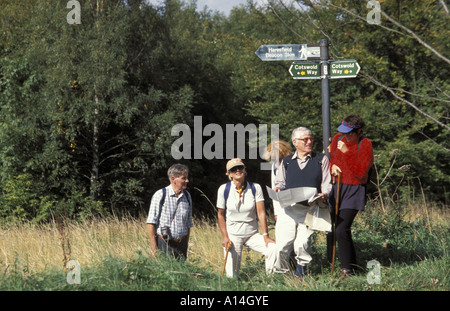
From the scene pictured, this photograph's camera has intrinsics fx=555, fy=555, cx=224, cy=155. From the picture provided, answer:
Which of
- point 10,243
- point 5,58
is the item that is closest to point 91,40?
point 5,58

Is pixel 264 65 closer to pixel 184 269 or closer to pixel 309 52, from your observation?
pixel 309 52

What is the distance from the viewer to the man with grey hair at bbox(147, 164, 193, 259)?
5641 millimetres

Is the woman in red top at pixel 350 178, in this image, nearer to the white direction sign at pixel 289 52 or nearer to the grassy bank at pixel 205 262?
the grassy bank at pixel 205 262

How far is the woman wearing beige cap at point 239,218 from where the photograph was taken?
→ 5.57m

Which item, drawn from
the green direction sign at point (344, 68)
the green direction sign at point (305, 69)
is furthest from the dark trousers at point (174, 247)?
the green direction sign at point (344, 68)

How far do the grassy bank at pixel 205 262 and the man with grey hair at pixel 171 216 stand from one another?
0.23 m

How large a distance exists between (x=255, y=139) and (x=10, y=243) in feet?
54.9

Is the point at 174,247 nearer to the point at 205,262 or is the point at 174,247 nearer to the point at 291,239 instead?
the point at 205,262

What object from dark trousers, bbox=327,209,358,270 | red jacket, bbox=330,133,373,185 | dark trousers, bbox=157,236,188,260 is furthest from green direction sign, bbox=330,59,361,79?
dark trousers, bbox=157,236,188,260

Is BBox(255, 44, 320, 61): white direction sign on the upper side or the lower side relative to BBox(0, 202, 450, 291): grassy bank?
upper

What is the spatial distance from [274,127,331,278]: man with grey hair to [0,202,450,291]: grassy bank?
0.25 metres

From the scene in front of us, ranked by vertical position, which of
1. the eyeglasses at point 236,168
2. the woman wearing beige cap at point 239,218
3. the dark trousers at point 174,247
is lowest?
the dark trousers at point 174,247

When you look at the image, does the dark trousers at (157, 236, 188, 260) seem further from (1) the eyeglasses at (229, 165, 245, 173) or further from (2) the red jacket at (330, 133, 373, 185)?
(2) the red jacket at (330, 133, 373, 185)

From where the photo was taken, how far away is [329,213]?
5504 millimetres
